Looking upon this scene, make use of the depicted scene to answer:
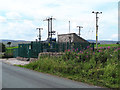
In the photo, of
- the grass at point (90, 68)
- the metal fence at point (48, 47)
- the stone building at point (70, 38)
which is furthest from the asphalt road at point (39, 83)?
the stone building at point (70, 38)

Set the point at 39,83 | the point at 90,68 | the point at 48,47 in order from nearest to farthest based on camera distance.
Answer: the point at 39,83
the point at 90,68
the point at 48,47

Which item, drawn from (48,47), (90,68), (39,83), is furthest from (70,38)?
(39,83)

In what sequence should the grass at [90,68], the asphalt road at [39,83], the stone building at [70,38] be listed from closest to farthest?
the asphalt road at [39,83]
the grass at [90,68]
the stone building at [70,38]

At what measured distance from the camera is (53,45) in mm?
24422

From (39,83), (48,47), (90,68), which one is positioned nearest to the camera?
(39,83)

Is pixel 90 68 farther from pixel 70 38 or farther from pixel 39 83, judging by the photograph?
pixel 70 38

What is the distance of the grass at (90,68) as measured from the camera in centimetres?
948

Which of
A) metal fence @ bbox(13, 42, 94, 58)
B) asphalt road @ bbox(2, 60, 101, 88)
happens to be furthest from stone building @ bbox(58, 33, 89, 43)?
asphalt road @ bbox(2, 60, 101, 88)

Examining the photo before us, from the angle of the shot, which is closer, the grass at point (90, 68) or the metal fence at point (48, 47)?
the grass at point (90, 68)

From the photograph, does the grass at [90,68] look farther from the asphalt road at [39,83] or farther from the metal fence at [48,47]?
the metal fence at [48,47]

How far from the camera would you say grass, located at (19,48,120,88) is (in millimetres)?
9484

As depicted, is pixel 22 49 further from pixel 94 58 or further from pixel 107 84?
pixel 107 84

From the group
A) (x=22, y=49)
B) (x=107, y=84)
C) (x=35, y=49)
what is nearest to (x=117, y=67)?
(x=107, y=84)

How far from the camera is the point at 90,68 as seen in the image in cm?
1183
